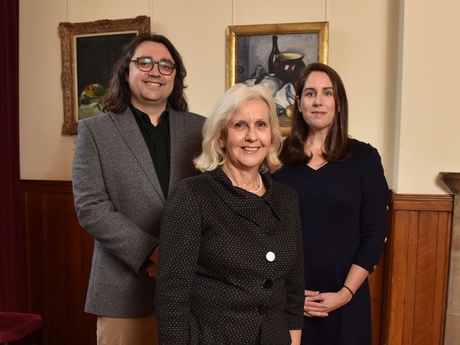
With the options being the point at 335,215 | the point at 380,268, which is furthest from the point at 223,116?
the point at 380,268

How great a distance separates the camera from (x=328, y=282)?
1.78 m

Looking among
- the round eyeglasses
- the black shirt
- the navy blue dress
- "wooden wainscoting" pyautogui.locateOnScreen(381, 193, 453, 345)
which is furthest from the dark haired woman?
"wooden wainscoting" pyautogui.locateOnScreen(381, 193, 453, 345)

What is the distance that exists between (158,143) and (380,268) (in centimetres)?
198

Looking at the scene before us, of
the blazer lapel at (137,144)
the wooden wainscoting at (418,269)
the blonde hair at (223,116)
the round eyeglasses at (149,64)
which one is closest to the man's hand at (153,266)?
the blazer lapel at (137,144)

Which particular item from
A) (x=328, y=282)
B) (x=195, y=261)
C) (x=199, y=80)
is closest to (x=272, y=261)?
(x=195, y=261)

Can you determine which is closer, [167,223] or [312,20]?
[167,223]

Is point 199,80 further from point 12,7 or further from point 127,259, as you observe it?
point 127,259

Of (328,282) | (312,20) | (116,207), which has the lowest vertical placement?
(328,282)

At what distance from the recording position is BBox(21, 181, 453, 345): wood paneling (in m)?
2.71

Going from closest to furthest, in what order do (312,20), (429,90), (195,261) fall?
(195,261) → (429,90) → (312,20)

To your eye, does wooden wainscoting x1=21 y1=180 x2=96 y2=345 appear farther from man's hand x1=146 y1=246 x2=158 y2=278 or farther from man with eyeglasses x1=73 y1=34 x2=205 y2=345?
man's hand x1=146 y1=246 x2=158 y2=278

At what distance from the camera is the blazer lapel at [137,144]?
1.66 metres

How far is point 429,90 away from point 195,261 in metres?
2.00

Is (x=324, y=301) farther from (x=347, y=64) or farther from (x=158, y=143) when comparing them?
(x=347, y=64)
